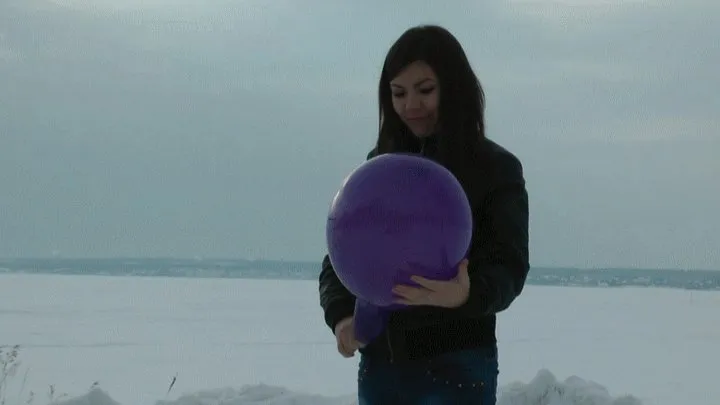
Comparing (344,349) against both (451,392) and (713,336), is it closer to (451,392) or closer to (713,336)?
(451,392)

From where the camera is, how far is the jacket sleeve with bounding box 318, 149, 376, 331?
83.7 inches

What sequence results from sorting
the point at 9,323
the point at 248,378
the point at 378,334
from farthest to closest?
the point at 9,323
the point at 248,378
the point at 378,334

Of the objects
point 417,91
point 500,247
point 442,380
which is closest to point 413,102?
point 417,91

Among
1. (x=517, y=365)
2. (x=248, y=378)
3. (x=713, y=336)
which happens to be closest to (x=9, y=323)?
(x=248, y=378)

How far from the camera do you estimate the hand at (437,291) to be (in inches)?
72.0

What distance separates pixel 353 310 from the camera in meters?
2.13

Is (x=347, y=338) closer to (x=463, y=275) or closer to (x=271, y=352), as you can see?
(x=463, y=275)

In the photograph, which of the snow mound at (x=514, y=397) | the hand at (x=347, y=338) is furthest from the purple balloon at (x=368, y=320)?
the snow mound at (x=514, y=397)

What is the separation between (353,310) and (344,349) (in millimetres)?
103

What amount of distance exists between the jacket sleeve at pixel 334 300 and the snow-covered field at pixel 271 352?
137 inches

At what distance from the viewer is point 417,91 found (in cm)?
212

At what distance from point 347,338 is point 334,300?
0.43ft

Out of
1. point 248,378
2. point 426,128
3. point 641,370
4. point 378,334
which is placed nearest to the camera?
point 378,334

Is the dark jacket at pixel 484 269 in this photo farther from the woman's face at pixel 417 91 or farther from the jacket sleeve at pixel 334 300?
the woman's face at pixel 417 91
